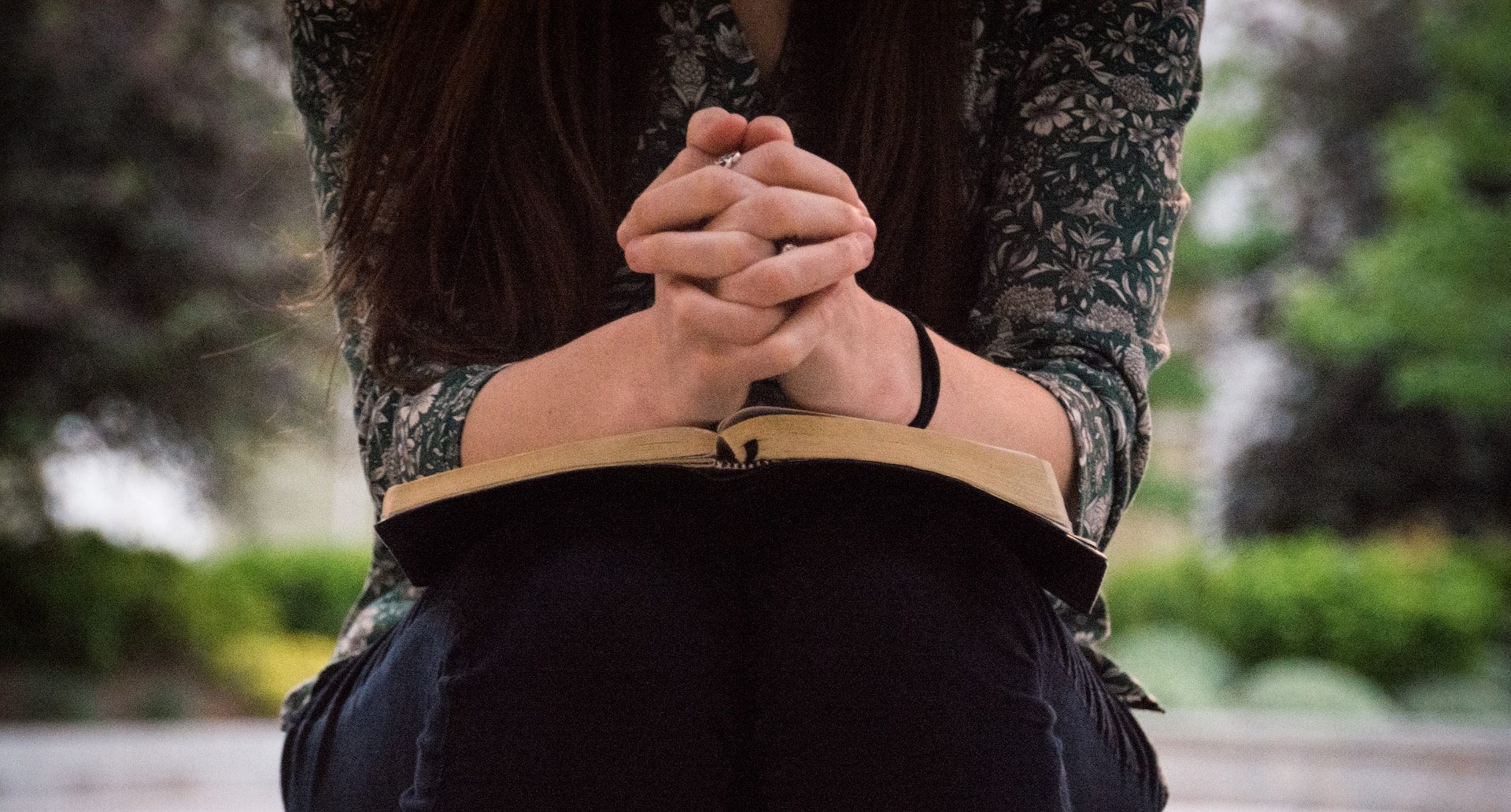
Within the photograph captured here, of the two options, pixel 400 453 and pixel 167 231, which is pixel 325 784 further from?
pixel 167 231

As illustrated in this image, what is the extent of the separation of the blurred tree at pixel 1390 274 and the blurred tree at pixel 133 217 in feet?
18.8

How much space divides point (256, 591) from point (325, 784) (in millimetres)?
6878

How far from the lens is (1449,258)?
6.48 metres

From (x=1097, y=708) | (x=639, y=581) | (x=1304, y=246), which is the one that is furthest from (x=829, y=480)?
(x=1304, y=246)

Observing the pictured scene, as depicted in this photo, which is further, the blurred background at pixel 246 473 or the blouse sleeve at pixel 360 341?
the blurred background at pixel 246 473

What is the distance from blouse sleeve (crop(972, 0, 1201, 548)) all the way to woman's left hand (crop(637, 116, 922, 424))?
0.55 ft

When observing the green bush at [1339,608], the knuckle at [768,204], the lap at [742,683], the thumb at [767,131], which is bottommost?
the green bush at [1339,608]

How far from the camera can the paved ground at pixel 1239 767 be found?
14.4ft

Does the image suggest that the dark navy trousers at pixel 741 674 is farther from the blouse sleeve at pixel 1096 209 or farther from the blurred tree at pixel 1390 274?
the blurred tree at pixel 1390 274

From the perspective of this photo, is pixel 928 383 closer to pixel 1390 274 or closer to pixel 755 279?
pixel 755 279

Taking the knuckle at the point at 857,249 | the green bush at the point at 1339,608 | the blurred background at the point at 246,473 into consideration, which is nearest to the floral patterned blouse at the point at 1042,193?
the knuckle at the point at 857,249

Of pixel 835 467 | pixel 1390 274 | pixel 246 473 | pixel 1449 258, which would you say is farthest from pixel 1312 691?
pixel 246 473

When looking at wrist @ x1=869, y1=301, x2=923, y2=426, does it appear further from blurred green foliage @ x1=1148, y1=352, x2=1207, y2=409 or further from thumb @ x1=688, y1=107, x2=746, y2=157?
blurred green foliage @ x1=1148, y1=352, x2=1207, y2=409

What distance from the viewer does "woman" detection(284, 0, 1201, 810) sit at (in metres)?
0.72
